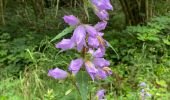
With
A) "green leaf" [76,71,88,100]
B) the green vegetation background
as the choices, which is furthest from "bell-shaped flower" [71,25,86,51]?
the green vegetation background

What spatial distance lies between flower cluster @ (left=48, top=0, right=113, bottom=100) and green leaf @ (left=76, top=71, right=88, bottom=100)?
0.7 inches

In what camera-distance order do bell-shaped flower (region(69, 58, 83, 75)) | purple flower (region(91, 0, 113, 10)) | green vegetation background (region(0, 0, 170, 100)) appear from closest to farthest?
purple flower (region(91, 0, 113, 10)) < bell-shaped flower (region(69, 58, 83, 75)) < green vegetation background (region(0, 0, 170, 100))

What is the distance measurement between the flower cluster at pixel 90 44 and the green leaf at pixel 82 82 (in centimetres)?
2

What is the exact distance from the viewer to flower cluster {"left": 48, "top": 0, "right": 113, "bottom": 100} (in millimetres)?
1441

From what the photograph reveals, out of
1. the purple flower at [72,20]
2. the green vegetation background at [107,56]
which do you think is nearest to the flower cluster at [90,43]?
the purple flower at [72,20]

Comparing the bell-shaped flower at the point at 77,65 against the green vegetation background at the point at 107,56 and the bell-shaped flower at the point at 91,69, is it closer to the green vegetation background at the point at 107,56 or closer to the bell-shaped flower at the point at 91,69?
the bell-shaped flower at the point at 91,69

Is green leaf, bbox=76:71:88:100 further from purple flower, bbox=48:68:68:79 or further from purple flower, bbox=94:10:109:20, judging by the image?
purple flower, bbox=94:10:109:20

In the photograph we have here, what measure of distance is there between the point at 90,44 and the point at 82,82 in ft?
0.46

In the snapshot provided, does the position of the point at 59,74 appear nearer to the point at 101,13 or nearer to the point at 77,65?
the point at 77,65

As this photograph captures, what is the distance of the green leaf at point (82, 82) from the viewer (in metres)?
1.48

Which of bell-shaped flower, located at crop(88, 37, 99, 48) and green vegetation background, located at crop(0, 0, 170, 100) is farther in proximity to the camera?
green vegetation background, located at crop(0, 0, 170, 100)

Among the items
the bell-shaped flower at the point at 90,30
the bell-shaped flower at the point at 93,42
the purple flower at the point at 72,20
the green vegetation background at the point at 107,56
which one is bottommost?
the green vegetation background at the point at 107,56

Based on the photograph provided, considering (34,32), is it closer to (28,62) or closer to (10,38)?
(10,38)

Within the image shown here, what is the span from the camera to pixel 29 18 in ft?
22.7
